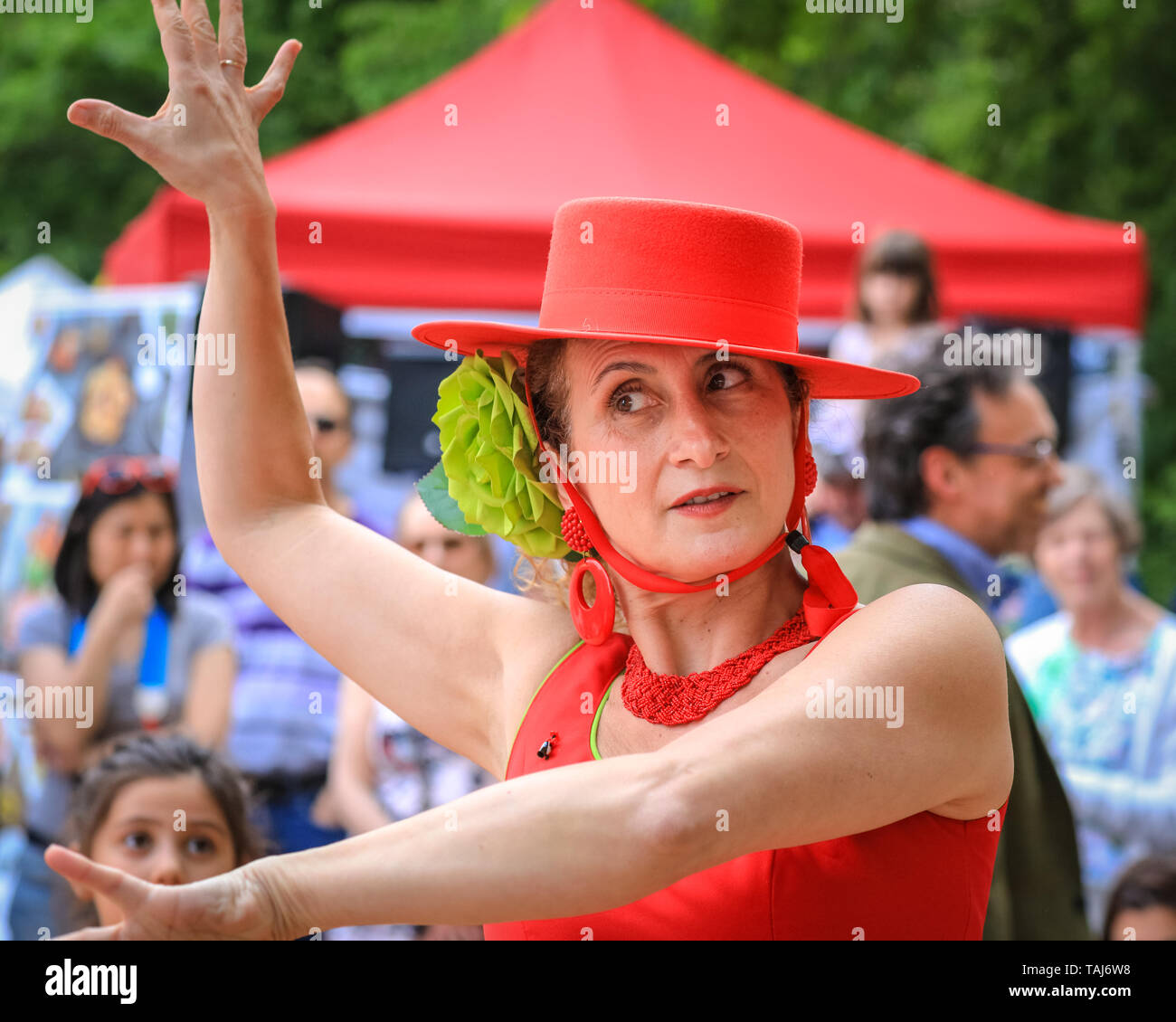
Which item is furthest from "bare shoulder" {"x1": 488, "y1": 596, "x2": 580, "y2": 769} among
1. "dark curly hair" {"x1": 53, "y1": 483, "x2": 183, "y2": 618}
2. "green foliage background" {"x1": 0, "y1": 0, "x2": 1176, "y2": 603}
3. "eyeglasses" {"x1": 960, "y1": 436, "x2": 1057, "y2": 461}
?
"green foliage background" {"x1": 0, "y1": 0, "x2": 1176, "y2": 603}

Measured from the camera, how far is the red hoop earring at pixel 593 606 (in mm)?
1706

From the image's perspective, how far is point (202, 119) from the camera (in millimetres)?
1834

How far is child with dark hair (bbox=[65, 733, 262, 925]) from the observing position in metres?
2.90

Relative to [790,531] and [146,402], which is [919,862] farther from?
[146,402]

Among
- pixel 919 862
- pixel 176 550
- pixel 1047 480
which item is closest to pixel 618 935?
pixel 919 862

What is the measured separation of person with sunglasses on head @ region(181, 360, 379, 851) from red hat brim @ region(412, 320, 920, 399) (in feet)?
7.20

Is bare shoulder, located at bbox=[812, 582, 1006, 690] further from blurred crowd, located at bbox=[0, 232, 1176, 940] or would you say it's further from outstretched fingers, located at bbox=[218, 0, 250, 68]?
blurred crowd, located at bbox=[0, 232, 1176, 940]

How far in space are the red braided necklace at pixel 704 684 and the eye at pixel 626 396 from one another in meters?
0.33

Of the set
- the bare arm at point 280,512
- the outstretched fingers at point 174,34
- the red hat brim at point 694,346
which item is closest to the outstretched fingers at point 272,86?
the bare arm at point 280,512

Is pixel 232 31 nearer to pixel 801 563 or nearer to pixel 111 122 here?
pixel 111 122

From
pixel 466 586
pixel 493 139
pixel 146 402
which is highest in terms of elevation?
pixel 493 139

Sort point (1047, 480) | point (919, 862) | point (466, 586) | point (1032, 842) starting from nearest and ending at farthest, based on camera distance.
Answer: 1. point (919, 862)
2. point (466, 586)
3. point (1032, 842)
4. point (1047, 480)
